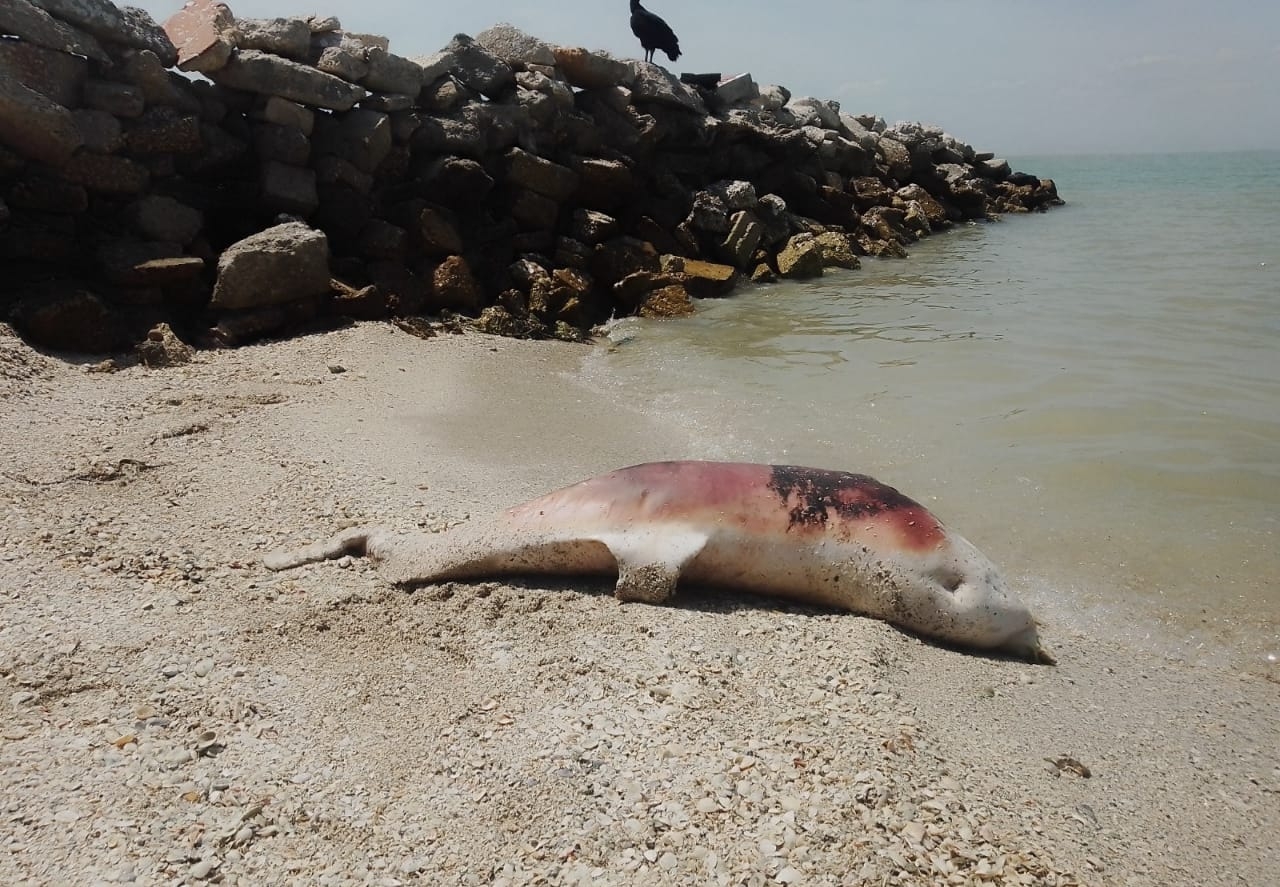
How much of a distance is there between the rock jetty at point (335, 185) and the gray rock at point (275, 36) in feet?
0.07

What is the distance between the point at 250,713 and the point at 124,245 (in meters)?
5.66

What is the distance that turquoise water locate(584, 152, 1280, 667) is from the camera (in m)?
4.11

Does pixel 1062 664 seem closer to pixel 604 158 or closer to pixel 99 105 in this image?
pixel 99 105

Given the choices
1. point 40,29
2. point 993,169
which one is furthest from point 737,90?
point 993,169

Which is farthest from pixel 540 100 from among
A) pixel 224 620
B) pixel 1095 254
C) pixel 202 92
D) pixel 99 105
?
pixel 1095 254

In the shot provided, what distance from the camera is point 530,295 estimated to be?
8977mm

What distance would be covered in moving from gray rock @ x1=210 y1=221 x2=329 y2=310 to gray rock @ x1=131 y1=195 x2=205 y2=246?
15.6 inches

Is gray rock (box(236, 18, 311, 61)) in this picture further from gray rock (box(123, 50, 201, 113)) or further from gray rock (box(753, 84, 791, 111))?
gray rock (box(753, 84, 791, 111))

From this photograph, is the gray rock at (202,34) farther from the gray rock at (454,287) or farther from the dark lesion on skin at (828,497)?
the dark lesion on skin at (828,497)

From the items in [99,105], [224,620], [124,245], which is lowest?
[224,620]

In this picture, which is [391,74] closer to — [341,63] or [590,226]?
[341,63]

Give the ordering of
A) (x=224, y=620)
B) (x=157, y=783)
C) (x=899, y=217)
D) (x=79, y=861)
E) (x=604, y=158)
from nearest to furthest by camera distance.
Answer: (x=79, y=861), (x=157, y=783), (x=224, y=620), (x=604, y=158), (x=899, y=217)

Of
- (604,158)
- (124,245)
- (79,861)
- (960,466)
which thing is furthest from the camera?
(604,158)

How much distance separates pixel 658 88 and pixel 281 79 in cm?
566
